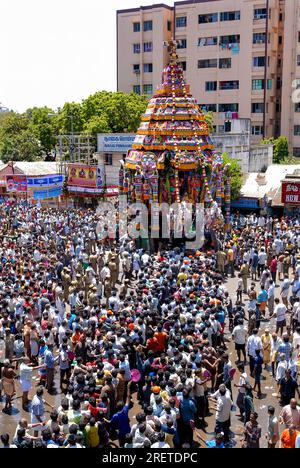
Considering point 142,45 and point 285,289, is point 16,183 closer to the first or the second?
point 285,289

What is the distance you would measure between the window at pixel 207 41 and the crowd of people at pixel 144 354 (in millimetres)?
31192

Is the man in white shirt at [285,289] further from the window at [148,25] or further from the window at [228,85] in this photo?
the window at [148,25]

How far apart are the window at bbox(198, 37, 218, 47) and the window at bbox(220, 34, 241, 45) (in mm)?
564

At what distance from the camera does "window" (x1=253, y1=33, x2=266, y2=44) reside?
41.7 m

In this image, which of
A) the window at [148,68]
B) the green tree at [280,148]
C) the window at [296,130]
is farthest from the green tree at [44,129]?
the window at [296,130]

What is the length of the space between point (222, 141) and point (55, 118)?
688 inches

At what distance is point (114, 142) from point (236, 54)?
696 inches

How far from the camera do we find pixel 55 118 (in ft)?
142

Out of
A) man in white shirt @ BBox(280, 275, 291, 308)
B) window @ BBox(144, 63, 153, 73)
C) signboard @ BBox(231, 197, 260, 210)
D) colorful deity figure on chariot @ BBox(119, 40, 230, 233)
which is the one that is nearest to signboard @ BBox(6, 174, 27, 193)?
colorful deity figure on chariot @ BBox(119, 40, 230, 233)

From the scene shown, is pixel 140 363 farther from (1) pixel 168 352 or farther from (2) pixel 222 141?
(2) pixel 222 141

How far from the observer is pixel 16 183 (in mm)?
29188

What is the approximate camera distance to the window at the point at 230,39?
4265 cm

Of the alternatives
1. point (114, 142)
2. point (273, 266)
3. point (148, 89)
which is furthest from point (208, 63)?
point (273, 266)
